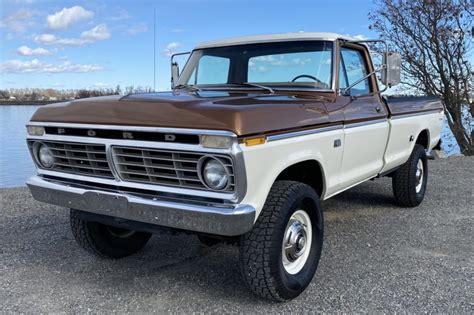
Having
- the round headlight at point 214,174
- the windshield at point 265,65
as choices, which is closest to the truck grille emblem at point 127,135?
the round headlight at point 214,174

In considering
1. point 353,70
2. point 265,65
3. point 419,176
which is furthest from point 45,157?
point 419,176

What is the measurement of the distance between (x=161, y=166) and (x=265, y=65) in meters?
2.02

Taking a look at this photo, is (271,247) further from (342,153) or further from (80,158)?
(80,158)

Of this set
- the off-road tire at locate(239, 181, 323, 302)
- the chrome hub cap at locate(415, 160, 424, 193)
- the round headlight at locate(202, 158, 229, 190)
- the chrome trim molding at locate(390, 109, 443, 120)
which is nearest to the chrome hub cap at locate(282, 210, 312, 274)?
the off-road tire at locate(239, 181, 323, 302)

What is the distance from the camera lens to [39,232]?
5.05m

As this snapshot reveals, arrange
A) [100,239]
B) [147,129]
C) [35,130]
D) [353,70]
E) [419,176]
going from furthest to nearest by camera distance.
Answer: [419,176]
[353,70]
[100,239]
[35,130]
[147,129]

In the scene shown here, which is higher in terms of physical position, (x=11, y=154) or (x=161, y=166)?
(x=161, y=166)

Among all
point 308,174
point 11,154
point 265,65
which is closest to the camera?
point 308,174

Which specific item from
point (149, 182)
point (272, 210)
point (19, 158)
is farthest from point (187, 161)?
point (19, 158)

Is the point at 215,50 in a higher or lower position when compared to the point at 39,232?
higher

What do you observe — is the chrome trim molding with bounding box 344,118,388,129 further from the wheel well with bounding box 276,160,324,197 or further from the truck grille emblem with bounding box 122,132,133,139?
the truck grille emblem with bounding box 122,132,133,139

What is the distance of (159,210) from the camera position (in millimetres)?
3002

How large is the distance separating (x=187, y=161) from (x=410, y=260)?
240cm

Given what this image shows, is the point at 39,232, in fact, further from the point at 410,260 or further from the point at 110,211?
the point at 410,260
